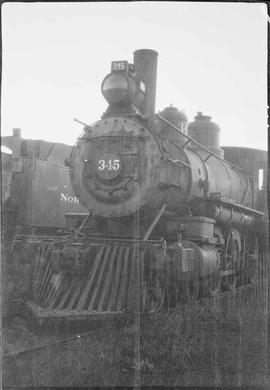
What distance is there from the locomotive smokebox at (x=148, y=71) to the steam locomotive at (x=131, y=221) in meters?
0.01

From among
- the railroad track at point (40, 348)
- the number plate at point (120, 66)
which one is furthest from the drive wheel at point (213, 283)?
the number plate at point (120, 66)

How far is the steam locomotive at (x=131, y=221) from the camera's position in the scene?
208 inches

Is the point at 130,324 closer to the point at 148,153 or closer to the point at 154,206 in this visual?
the point at 154,206

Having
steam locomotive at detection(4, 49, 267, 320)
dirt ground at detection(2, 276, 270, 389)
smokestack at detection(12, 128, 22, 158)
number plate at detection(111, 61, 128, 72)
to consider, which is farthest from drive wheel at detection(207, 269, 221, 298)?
smokestack at detection(12, 128, 22, 158)

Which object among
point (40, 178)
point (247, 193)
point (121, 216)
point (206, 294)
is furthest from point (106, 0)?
point (247, 193)

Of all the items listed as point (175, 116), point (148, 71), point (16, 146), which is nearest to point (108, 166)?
point (148, 71)

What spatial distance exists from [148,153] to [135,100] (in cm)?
78

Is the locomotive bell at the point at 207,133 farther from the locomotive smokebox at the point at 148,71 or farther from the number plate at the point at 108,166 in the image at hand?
the number plate at the point at 108,166

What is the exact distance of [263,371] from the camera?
3840mm

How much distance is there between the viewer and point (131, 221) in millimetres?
6117

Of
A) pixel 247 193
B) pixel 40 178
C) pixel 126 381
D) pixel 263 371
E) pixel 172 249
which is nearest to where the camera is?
pixel 126 381

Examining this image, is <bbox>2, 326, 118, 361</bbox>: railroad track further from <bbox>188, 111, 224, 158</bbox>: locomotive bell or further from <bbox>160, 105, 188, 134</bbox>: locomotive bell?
<bbox>188, 111, 224, 158</bbox>: locomotive bell

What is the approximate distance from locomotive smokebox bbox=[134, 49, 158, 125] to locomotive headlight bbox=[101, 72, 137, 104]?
354mm

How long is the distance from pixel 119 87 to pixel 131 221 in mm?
1693
